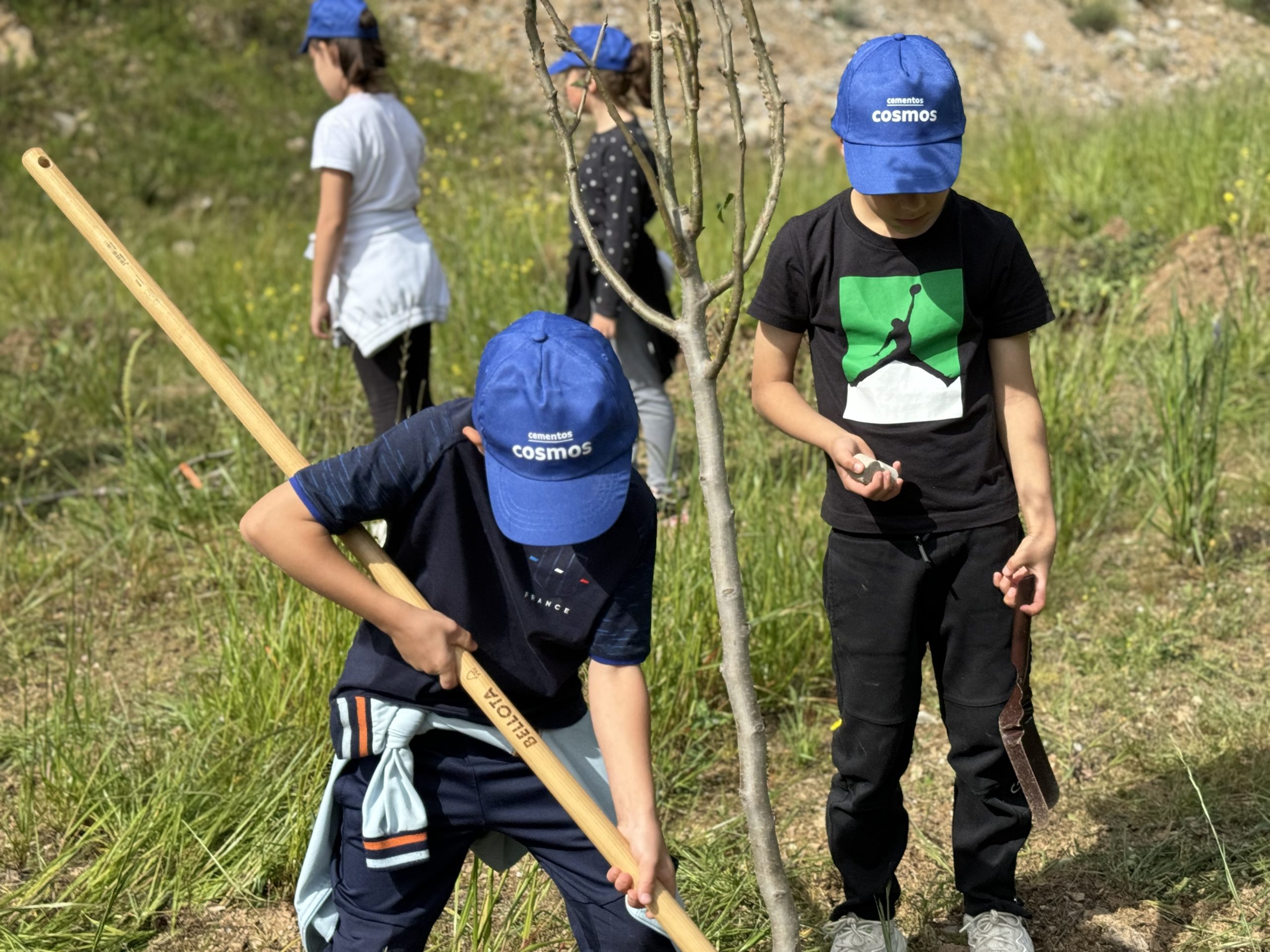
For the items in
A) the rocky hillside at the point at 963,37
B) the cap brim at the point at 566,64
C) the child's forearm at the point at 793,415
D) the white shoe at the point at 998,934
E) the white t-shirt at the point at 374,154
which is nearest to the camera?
the child's forearm at the point at 793,415

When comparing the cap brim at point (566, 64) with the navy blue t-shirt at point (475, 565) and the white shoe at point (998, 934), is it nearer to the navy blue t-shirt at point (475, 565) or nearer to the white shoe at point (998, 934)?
the navy blue t-shirt at point (475, 565)

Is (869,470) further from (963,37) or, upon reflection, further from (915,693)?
(963,37)

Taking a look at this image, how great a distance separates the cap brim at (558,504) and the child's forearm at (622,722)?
0.22 meters

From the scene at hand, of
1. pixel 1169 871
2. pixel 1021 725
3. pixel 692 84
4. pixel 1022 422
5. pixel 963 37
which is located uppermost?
pixel 692 84

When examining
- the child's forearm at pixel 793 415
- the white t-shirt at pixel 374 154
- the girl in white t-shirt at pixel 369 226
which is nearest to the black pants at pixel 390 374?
the girl in white t-shirt at pixel 369 226

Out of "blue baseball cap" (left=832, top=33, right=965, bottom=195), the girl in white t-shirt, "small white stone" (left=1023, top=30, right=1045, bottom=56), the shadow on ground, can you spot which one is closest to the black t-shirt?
"blue baseball cap" (left=832, top=33, right=965, bottom=195)

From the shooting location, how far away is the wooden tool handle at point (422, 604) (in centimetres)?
158

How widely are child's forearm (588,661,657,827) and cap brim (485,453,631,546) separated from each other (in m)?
0.22

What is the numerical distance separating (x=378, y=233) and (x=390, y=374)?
0.41 metres

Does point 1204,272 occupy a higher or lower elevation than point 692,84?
lower

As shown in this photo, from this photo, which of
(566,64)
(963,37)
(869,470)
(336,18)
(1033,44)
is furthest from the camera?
(1033,44)

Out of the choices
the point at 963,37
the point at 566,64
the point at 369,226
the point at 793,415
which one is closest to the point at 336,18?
the point at 369,226

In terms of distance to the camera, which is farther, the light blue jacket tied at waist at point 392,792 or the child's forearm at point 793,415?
the child's forearm at point 793,415

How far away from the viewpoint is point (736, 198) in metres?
1.43
